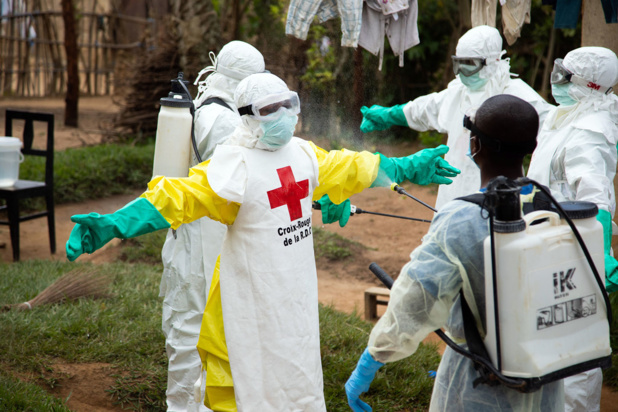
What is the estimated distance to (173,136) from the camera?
3211 mm

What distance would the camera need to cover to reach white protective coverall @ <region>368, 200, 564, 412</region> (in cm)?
184

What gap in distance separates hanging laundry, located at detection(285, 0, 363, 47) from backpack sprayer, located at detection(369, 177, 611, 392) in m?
3.45

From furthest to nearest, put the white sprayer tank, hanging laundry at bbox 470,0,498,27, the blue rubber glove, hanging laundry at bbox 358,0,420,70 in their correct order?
hanging laundry at bbox 358,0,420,70, hanging laundry at bbox 470,0,498,27, the white sprayer tank, the blue rubber glove

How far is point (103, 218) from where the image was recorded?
7.70 feet

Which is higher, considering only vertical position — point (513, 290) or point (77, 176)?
point (513, 290)

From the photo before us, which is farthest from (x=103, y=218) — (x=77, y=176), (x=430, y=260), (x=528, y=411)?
(x=77, y=176)

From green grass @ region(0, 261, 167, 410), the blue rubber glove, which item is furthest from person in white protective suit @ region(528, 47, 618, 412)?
green grass @ region(0, 261, 167, 410)

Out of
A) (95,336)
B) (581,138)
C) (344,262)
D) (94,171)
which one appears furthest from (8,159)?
(581,138)

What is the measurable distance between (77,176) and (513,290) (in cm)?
775

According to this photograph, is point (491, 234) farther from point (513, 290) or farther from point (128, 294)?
point (128, 294)

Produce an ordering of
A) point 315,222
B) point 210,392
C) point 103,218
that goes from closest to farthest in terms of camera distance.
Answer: point 103,218, point 210,392, point 315,222

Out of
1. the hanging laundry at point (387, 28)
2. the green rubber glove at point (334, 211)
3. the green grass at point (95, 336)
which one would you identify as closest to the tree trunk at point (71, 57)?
the green grass at point (95, 336)

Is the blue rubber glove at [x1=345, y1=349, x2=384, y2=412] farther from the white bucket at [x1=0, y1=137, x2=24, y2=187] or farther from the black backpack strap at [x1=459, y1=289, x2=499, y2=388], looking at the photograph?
the white bucket at [x1=0, y1=137, x2=24, y2=187]

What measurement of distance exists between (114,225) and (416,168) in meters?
1.39
